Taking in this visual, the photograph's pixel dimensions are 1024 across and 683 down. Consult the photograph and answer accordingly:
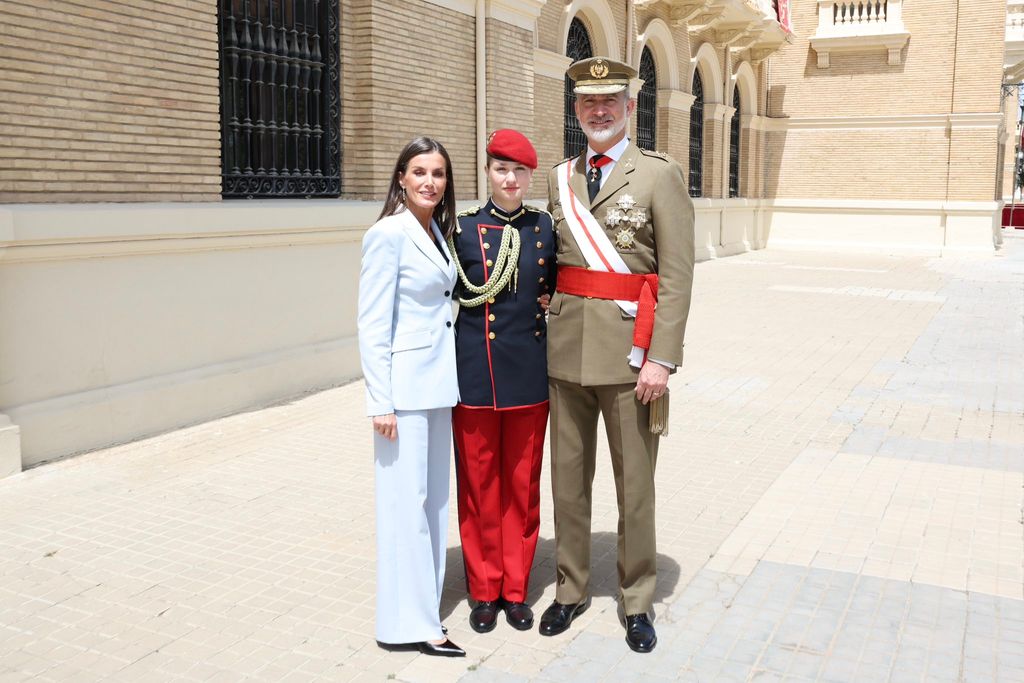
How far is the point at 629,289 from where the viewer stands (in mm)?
3479

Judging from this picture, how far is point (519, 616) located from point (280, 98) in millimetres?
5629

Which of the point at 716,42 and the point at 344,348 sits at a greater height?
the point at 716,42

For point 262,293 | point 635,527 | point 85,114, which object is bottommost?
point 635,527

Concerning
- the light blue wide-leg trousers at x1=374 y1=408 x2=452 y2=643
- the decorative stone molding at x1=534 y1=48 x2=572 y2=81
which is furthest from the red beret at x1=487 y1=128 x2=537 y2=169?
the decorative stone molding at x1=534 y1=48 x2=572 y2=81

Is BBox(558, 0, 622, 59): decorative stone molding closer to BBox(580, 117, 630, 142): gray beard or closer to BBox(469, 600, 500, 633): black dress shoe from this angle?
BBox(580, 117, 630, 142): gray beard

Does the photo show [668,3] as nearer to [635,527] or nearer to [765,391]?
[765,391]

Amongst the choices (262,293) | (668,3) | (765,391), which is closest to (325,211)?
(262,293)

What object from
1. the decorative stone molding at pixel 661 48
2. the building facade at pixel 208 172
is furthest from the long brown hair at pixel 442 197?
the decorative stone molding at pixel 661 48

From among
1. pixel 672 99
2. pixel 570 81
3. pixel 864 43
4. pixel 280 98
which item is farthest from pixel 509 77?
pixel 864 43

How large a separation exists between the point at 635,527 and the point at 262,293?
4613mm

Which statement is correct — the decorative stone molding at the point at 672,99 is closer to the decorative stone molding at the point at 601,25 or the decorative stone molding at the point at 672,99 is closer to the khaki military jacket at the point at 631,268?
the decorative stone molding at the point at 601,25

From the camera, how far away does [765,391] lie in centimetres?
814

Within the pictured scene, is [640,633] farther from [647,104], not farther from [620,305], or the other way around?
[647,104]

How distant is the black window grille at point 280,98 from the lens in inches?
298
